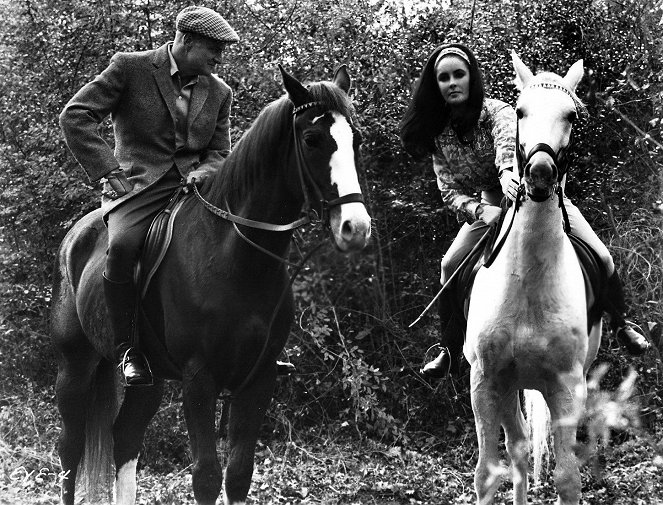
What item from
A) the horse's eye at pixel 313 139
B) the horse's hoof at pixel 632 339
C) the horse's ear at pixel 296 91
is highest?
the horse's ear at pixel 296 91

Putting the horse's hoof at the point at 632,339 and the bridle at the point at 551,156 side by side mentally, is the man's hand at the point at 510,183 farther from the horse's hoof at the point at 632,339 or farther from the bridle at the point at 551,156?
the horse's hoof at the point at 632,339

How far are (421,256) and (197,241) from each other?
17.3ft

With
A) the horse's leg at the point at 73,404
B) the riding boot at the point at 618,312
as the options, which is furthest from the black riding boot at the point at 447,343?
the horse's leg at the point at 73,404

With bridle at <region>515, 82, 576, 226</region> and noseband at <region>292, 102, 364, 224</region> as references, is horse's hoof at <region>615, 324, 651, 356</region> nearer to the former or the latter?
bridle at <region>515, 82, 576, 226</region>

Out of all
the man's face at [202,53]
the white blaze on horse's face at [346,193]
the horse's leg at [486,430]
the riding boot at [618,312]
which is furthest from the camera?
the riding boot at [618,312]

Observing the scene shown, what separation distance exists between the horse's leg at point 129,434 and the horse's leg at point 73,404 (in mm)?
462

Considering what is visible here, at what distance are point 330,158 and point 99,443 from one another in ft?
10.4

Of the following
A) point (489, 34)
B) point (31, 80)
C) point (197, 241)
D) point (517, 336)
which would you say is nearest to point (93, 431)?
point (197, 241)

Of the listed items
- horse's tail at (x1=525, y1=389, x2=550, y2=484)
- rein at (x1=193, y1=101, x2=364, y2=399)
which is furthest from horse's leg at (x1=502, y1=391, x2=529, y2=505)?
rein at (x1=193, y1=101, x2=364, y2=399)

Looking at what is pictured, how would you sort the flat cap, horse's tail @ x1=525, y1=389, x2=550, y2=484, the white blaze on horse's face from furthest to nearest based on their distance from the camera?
horse's tail @ x1=525, y1=389, x2=550, y2=484, the flat cap, the white blaze on horse's face

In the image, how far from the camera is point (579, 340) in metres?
4.91

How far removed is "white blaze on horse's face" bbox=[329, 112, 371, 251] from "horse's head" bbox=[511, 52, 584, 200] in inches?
34.7

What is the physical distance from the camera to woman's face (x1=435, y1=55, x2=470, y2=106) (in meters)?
5.67

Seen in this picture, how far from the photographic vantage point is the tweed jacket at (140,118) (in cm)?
541
